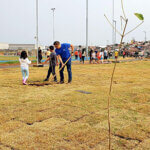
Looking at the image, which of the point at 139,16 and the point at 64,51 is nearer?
the point at 139,16

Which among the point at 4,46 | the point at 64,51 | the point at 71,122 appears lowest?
the point at 71,122

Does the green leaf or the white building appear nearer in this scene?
the green leaf

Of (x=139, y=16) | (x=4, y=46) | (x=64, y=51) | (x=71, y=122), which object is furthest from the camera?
(x=4, y=46)

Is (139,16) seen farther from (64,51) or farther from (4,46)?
(4,46)

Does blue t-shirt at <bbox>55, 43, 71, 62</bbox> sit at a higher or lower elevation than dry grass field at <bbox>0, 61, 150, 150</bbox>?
higher

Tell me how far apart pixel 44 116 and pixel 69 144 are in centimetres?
138

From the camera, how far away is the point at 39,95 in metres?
6.42

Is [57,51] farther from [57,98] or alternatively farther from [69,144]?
[69,144]

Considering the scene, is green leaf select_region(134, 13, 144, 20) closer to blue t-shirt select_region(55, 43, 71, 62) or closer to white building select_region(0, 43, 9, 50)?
blue t-shirt select_region(55, 43, 71, 62)

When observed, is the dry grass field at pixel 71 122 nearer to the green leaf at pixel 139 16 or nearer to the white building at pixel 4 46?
the green leaf at pixel 139 16

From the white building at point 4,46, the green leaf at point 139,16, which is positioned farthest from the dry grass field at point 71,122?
the white building at point 4,46

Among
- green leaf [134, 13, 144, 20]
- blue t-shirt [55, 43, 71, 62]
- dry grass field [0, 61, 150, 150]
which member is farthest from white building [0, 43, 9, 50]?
green leaf [134, 13, 144, 20]

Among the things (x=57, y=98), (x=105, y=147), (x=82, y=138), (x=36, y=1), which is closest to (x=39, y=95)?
(x=57, y=98)

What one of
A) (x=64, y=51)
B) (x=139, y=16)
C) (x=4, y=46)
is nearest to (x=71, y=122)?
(x=139, y=16)
